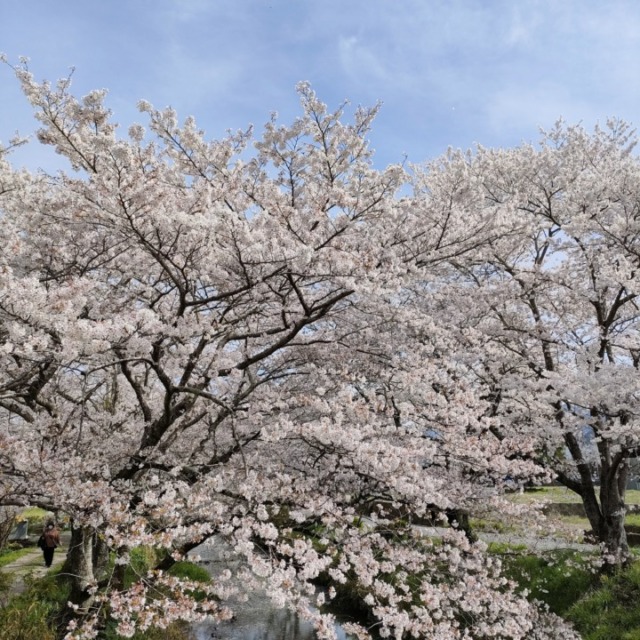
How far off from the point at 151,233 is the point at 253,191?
6.14 ft

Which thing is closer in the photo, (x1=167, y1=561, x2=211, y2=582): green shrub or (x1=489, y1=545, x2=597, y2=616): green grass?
(x1=489, y1=545, x2=597, y2=616): green grass

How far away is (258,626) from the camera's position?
12656 millimetres

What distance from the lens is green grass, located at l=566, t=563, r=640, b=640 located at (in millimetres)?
8266

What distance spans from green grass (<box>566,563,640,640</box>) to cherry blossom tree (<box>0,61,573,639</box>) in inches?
32.6

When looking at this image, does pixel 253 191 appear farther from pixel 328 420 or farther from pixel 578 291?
pixel 578 291

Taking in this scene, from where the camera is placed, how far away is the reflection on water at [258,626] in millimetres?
11852

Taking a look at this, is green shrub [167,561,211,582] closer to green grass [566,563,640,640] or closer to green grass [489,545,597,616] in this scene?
green grass [489,545,597,616]

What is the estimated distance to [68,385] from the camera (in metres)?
11.9

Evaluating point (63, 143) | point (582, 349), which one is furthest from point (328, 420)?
point (582, 349)

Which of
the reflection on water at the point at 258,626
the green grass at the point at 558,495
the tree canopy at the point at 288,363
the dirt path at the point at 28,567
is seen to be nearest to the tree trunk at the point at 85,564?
the tree canopy at the point at 288,363

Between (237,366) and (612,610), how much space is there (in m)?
7.72

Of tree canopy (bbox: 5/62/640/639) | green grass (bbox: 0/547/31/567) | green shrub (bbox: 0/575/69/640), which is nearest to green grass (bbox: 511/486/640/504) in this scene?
tree canopy (bbox: 5/62/640/639)

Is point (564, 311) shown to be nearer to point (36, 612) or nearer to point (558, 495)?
point (36, 612)

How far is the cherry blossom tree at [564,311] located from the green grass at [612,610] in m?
0.42
